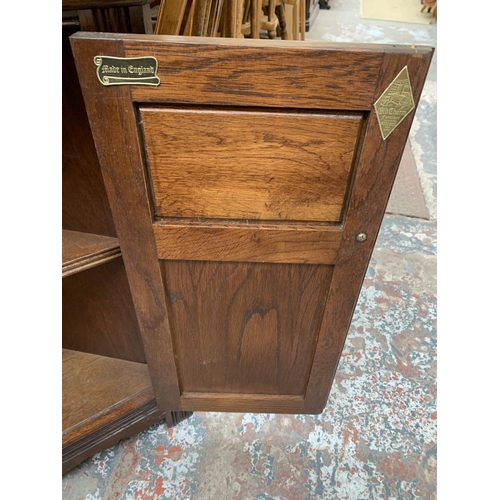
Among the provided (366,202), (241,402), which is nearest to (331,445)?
(241,402)

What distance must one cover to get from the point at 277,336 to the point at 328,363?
14cm

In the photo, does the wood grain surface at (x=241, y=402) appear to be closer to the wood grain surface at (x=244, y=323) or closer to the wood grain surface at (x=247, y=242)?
the wood grain surface at (x=244, y=323)

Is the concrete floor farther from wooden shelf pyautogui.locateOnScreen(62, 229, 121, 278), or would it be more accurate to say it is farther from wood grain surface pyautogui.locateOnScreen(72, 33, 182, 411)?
wooden shelf pyautogui.locateOnScreen(62, 229, 121, 278)

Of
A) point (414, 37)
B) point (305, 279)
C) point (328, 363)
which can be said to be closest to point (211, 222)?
point (305, 279)

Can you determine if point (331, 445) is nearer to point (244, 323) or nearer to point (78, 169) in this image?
point (244, 323)

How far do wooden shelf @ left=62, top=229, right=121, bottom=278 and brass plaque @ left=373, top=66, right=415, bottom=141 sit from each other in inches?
22.8

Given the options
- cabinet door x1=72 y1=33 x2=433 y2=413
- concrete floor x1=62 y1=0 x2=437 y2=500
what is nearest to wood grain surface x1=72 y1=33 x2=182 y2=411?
cabinet door x1=72 y1=33 x2=433 y2=413

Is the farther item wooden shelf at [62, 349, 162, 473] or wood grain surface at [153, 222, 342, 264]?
wooden shelf at [62, 349, 162, 473]

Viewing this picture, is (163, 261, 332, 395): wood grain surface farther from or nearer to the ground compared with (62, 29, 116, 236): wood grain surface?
nearer to the ground

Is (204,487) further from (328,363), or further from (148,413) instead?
(328,363)

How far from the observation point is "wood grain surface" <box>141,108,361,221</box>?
58 cm

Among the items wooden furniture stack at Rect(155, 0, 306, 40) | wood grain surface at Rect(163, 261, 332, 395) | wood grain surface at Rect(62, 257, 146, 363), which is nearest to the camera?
wooden furniture stack at Rect(155, 0, 306, 40)

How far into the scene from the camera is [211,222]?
697 mm

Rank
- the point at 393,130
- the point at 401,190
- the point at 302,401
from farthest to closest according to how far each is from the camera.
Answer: the point at 401,190 → the point at 302,401 → the point at 393,130
